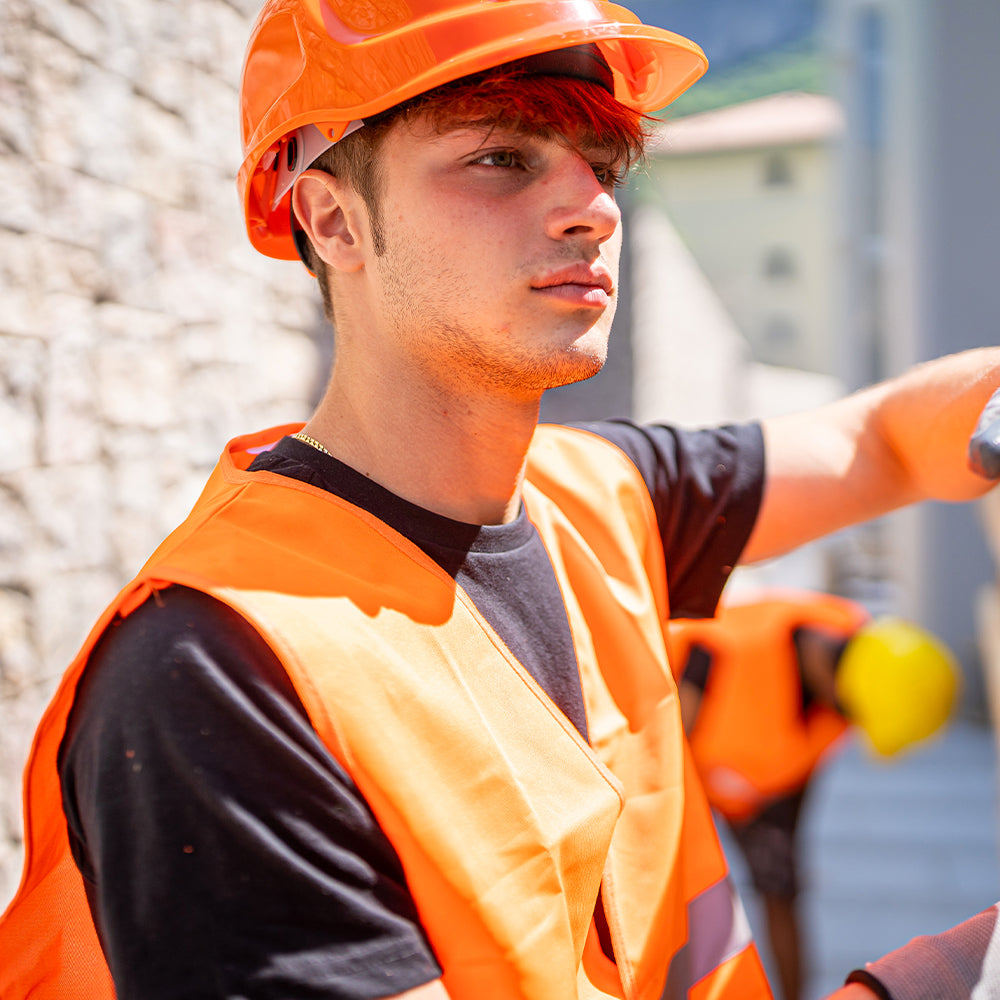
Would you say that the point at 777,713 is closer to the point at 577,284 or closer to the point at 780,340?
the point at 577,284

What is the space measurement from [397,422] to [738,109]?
788 centimetres

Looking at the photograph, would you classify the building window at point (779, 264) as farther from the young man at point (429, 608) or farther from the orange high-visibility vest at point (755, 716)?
the young man at point (429, 608)

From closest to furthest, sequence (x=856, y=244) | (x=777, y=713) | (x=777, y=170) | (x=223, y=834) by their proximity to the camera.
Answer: (x=223, y=834) → (x=777, y=713) → (x=856, y=244) → (x=777, y=170)

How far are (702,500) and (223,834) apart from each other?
3.17ft

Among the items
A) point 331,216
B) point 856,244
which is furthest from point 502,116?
point 856,244

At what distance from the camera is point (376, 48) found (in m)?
1.14

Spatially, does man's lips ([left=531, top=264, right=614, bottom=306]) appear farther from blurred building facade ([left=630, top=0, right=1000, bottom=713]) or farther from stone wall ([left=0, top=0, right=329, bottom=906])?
blurred building facade ([left=630, top=0, right=1000, bottom=713])

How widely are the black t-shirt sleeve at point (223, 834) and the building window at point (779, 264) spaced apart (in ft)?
27.5

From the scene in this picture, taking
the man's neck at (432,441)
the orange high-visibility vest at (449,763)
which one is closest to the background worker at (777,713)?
the orange high-visibility vest at (449,763)

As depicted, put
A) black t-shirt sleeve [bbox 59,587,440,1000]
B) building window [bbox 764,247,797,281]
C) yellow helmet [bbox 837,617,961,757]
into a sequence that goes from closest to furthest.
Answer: black t-shirt sleeve [bbox 59,587,440,1000] < yellow helmet [bbox 837,617,961,757] < building window [bbox 764,247,797,281]

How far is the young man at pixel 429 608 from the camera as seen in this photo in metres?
0.92

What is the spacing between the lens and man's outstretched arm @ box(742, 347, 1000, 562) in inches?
60.9

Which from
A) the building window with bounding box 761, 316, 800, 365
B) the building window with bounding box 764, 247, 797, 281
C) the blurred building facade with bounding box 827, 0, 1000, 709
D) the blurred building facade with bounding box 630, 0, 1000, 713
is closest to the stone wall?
the blurred building facade with bounding box 630, 0, 1000, 713

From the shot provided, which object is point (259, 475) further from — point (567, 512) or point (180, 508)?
point (180, 508)
